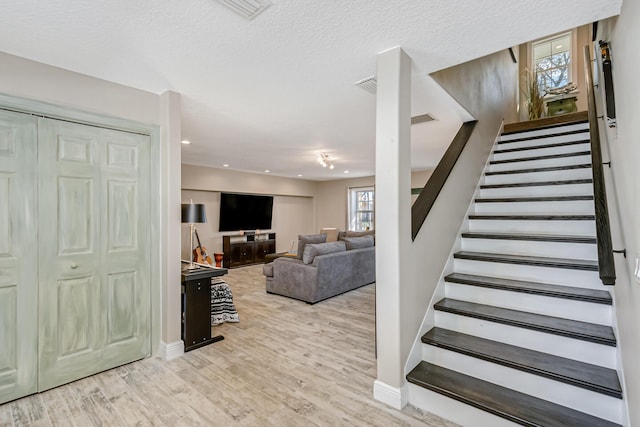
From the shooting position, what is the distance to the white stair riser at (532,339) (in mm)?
1821

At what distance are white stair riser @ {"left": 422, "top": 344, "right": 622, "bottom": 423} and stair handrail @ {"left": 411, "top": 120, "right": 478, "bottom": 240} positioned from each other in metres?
0.88

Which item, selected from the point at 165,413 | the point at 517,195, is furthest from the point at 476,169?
the point at 165,413

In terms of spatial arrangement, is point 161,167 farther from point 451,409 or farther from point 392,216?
point 451,409

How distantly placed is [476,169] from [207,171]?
19.0 ft

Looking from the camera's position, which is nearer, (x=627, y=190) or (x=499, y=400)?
(x=627, y=190)

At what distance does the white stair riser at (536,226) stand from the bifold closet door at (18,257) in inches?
150

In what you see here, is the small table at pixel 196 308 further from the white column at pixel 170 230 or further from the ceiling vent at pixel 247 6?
the ceiling vent at pixel 247 6

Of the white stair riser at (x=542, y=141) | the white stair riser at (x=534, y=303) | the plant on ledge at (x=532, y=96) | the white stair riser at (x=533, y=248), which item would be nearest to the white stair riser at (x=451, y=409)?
the white stair riser at (x=534, y=303)

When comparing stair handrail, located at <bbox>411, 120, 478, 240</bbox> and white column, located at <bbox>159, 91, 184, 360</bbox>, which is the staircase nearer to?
stair handrail, located at <bbox>411, 120, 478, 240</bbox>

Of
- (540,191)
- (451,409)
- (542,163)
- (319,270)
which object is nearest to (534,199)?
(540,191)

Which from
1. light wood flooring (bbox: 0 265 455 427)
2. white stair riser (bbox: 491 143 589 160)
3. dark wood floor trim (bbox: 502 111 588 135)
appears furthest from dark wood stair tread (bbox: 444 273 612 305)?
dark wood floor trim (bbox: 502 111 588 135)

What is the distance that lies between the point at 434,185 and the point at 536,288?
1056 mm

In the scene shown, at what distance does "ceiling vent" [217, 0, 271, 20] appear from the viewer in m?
1.62

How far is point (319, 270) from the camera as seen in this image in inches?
178
